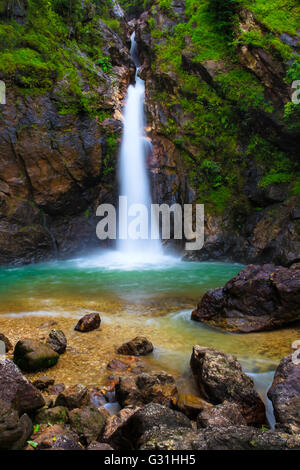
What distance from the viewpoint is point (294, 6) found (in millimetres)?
14758

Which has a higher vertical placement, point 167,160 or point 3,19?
point 3,19

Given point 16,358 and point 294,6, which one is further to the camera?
point 294,6

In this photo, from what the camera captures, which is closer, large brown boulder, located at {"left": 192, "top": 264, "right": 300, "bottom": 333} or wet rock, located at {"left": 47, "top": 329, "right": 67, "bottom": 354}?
wet rock, located at {"left": 47, "top": 329, "right": 67, "bottom": 354}

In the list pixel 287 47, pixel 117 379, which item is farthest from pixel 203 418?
pixel 287 47

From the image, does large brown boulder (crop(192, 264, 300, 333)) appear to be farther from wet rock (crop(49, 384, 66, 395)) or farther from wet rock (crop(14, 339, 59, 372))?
wet rock (crop(49, 384, 66, 395))

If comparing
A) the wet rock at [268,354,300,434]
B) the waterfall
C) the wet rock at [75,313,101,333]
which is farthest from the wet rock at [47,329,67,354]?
the waterfall

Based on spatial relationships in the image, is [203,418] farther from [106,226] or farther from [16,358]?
[106,226]

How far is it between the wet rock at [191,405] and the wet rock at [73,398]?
1.09 metres

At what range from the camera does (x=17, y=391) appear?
2.95 m

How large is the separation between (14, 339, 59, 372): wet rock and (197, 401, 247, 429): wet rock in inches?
89.6

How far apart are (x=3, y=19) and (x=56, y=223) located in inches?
415

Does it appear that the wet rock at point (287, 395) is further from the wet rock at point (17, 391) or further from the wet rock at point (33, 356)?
the wet rock at point (33, 356)

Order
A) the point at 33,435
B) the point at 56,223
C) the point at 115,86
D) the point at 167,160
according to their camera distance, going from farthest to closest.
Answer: the point at 115,86, the point at 167,160, the point at 56,223, the point at 33,435

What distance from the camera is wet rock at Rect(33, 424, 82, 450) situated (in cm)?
247
